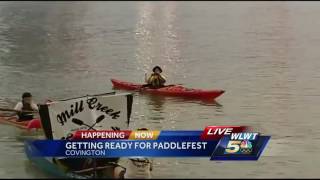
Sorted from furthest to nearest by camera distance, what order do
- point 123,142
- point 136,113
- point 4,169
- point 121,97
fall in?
point 136,113
point 4,169
point 121,97
point 123,142

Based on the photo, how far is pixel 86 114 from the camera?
1119 cm

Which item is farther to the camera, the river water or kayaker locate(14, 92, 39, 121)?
kayaker locate(14, 92, 39, 121)

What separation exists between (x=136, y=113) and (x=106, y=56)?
50.8 feet

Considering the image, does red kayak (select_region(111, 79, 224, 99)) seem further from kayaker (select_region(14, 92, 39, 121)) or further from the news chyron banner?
the news chyron banner

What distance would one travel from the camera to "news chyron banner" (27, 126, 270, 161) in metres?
8.71

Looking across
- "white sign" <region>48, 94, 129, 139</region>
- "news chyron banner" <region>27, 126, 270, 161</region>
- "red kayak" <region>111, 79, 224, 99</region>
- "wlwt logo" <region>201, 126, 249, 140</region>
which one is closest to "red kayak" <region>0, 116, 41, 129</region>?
"white sign" <region>48, 94, 129, 139</region>

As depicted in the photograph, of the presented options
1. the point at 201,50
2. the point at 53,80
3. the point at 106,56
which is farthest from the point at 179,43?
the point at 53,80

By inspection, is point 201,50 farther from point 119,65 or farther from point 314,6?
point 314,6

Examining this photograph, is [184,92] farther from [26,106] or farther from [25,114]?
[26,106]

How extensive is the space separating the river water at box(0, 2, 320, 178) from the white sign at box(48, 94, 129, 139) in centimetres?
108

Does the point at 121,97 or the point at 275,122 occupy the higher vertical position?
the point at 121,97

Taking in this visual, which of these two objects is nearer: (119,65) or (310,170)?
(310,170)

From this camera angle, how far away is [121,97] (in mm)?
11445

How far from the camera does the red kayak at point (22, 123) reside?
15.3m
